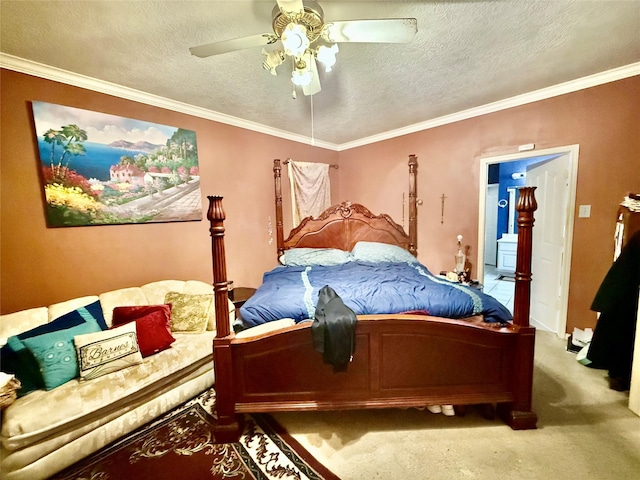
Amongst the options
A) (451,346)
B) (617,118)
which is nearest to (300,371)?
(451,346)

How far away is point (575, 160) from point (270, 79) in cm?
302

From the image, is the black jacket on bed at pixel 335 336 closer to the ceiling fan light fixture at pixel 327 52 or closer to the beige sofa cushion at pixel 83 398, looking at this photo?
the beige sofa cushion at pixel 83 398

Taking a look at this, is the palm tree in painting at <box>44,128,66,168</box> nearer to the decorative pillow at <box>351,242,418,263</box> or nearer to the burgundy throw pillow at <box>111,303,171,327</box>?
the burgundy throw pillow at <box>111,303,171,327</box>

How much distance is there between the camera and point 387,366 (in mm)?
1665

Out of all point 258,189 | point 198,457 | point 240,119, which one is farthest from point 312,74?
point 198,457

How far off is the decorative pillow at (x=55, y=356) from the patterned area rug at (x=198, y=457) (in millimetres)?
501

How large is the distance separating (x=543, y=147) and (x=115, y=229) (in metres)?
4.35

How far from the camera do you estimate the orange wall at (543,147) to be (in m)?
2.36

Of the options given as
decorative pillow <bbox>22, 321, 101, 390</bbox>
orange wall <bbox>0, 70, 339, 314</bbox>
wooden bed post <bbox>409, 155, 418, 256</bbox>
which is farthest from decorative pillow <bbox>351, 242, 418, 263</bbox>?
decorative pillow <bbox>22, 321, 101, 390</bbox>

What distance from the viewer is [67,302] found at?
2.02m

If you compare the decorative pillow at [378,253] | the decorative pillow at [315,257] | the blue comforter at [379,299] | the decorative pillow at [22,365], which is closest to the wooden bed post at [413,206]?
the decorative pillow at [378,253]

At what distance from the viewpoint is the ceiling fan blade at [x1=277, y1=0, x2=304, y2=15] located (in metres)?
1.17

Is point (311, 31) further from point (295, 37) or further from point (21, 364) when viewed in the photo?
point (21, 364)

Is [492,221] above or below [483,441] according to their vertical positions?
above
